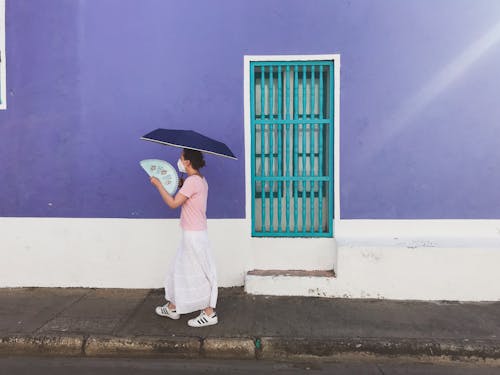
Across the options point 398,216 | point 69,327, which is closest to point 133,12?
point 69,327

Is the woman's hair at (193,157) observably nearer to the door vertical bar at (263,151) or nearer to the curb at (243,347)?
the door vertical bar at (263,151)

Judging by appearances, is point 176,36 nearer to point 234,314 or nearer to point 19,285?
point 234,314

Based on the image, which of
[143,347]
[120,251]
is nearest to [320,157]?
[120,251]

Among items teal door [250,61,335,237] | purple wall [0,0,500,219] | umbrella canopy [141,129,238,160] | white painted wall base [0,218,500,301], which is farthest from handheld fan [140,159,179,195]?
teal door [250,61,335,237]

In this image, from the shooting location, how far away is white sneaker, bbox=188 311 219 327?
387 centimetres

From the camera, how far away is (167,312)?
4.09 meters

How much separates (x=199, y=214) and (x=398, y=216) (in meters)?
2.36

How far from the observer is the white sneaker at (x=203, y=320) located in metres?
3.87

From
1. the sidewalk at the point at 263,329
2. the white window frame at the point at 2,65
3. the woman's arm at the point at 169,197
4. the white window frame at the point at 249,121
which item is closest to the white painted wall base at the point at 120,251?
the white window frame at the point at 249,121

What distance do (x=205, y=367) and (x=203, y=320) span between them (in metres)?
0.56

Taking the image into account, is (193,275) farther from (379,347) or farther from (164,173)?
(379,347)

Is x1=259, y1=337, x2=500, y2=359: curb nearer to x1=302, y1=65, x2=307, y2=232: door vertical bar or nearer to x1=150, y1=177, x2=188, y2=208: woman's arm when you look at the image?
x1=150, y1=177, x2=188, y2=208: woman's arm

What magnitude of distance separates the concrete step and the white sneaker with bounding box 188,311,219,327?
0.83 meters

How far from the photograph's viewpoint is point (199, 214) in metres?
3.88
